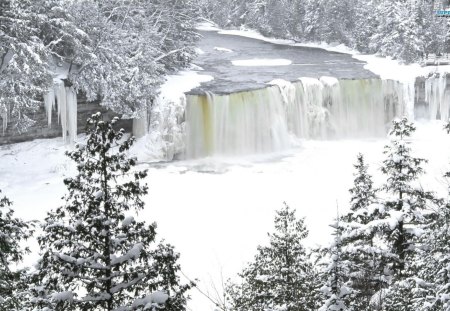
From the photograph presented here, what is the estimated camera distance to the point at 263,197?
20.2m

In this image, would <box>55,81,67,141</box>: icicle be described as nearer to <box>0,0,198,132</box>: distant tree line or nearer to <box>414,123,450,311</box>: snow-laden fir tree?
<box>0,0,198,132</box>: distant tree line

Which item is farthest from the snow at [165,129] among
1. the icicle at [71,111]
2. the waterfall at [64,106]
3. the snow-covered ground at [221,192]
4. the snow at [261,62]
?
the snow at [261,62]

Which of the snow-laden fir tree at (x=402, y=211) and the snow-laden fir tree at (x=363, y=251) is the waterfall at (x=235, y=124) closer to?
the snow-laden fir tree at (x=363, y=251)

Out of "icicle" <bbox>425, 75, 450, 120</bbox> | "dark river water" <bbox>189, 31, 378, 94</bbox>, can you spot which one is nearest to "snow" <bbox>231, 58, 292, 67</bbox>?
"dark river water" <bbox>189, 31, 378, 94</bbox>

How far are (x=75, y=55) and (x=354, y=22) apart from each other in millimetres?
31526

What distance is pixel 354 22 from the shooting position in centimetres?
4819

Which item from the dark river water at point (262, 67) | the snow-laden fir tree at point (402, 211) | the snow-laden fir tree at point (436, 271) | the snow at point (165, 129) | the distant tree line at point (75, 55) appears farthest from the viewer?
the dark river water at point (262, 67)

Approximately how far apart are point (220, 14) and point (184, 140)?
41829 millimetres

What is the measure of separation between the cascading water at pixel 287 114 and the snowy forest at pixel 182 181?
140mm

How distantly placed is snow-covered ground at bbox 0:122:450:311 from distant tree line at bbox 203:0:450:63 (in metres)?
12.2

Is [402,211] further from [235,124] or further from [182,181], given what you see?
[235,124]

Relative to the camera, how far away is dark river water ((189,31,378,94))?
100 feet

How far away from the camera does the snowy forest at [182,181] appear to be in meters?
5.68

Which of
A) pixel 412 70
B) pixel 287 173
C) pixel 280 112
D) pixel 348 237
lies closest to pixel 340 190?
pixel 287 173
